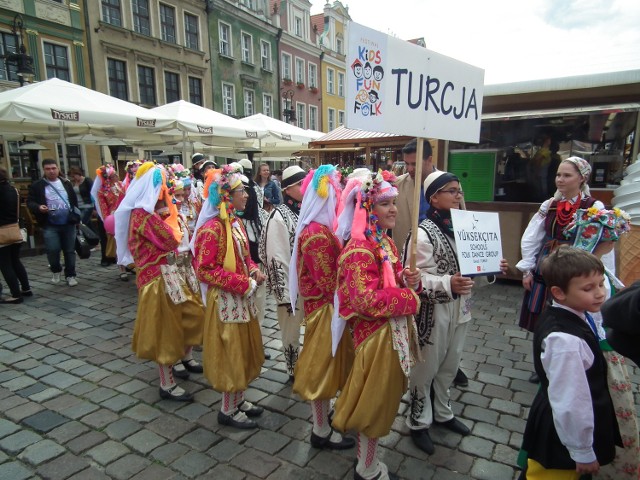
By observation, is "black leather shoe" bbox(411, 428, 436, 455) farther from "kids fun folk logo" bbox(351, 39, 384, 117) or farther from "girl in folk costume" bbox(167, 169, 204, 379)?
"kids fun folk logo" bbox(351, 39, 384, 117)

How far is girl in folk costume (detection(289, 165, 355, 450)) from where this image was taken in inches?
101

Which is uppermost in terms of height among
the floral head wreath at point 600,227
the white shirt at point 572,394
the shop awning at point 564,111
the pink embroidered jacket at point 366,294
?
the shop awning at point 564,111

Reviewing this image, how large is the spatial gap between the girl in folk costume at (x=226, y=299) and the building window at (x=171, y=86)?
20.4m

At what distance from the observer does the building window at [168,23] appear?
20391mm

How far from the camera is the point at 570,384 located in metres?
1.67

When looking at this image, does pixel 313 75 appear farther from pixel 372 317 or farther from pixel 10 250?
pixel 372 317

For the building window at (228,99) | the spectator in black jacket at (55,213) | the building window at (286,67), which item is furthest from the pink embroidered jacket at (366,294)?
the building window at (286,67)

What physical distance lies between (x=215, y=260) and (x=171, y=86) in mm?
21157

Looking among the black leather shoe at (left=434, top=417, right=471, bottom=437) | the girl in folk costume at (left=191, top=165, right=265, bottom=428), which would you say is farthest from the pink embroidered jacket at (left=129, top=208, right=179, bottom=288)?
the black leather shoe at (left=434, top=417, right=471, bottom=437)

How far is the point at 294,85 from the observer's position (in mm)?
29984

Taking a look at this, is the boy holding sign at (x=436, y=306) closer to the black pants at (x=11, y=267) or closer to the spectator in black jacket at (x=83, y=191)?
the black pants at (x=11, y=267)

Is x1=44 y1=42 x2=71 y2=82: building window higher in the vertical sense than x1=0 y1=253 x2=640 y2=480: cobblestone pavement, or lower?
higher

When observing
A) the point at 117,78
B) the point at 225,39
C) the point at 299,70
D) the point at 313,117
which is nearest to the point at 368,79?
the point at 117,78

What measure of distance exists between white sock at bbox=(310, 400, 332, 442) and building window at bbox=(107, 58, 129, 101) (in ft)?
64.0
